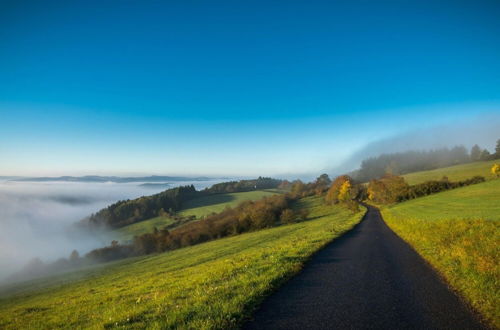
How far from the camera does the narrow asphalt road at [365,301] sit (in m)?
6.21

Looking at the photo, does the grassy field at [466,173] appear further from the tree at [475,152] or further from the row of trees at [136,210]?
the row of trees at [136,210]

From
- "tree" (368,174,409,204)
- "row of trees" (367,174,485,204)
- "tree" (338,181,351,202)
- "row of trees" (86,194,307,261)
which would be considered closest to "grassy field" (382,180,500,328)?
"row of trees" (86,194,307,261)

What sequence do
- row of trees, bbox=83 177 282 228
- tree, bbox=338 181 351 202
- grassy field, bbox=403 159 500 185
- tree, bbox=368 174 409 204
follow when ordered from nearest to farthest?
tree, bbox=368 174 409 204 → grassy field, bbox=403 159 500 185 → tree, bbox=338 181 351 202 → row of trees, bbox=83 177 282 228

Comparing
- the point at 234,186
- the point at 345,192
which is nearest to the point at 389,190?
the point at 345,192

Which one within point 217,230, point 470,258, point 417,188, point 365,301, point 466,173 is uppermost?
point 466,173

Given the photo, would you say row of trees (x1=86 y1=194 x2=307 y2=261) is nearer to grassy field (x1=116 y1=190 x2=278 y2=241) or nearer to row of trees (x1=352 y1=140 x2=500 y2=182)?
grassy field (x1=116 y1=190 x2=278 y2=241)

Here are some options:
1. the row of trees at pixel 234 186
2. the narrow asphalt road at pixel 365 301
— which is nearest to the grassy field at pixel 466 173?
the narrow asphalt road at pixel 365 301

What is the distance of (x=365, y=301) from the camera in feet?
24.6

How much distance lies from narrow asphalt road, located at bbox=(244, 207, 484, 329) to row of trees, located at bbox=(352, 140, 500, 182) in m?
126

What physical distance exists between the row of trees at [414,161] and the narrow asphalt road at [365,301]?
12639 cm

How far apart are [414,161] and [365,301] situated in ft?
596

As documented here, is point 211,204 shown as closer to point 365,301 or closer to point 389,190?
point 389,190

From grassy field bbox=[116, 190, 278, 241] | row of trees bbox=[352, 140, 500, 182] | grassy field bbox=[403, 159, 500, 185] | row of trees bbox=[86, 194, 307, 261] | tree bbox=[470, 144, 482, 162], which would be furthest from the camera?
row of trees bbox=[352, 140, 500, 182]

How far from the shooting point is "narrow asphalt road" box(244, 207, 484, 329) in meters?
6.21
